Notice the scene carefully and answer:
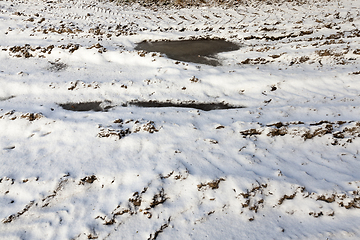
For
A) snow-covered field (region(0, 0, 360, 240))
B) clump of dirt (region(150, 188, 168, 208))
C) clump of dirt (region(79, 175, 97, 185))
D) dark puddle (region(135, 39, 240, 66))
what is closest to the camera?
snow-covered field (region(0, 0, 360, 240))

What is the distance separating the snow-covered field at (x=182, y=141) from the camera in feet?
16.3

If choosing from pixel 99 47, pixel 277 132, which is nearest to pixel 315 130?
pixel 277 132

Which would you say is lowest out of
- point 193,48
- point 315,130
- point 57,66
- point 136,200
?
point 136,200

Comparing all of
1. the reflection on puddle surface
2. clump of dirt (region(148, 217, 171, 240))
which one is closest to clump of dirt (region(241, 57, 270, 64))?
the reflection on puddle surface

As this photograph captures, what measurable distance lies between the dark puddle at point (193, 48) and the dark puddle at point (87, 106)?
5.30 metres

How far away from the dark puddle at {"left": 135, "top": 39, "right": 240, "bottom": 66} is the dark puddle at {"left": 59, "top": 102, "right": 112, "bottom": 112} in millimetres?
5299

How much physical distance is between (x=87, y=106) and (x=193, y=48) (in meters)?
7.54

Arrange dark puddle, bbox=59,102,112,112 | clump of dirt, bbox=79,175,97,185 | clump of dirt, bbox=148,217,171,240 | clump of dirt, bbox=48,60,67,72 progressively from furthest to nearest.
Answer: clump of dirt, bbox=48,60,67,72, dark puddle, bbox=59,102,112,112, clump of dirt, bbox=79,175,97,185, clump of dirt, bbox=148,217,171,240

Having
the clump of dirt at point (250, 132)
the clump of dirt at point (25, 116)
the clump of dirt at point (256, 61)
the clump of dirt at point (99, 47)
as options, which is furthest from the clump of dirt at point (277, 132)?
the clump of dirt at point (99, 47)

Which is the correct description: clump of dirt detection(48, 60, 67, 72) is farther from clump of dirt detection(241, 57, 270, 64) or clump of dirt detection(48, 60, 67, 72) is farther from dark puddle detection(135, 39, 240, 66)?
clump of dirt detection(241, 57, 270, 64)

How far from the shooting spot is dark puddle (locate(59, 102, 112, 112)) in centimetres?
859

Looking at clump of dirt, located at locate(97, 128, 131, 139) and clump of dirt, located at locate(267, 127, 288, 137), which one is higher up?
clump of dirt, located at locate(267, 127, 288, 137)

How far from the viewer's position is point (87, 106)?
8.76 metres

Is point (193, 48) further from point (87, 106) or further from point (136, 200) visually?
point (136, 200)
